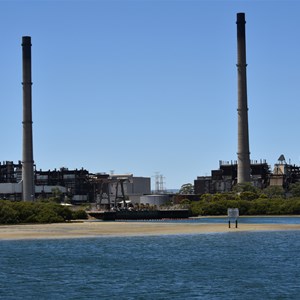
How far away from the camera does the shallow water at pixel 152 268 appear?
163 feet

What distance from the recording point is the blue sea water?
4978 cm

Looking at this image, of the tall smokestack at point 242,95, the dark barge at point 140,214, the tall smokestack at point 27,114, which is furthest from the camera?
the tall smokestack at point 242,95

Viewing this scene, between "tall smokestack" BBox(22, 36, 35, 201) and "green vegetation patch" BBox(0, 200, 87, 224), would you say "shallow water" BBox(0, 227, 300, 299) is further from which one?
"tall smokestack" BBox(22, 36, 35, 201)

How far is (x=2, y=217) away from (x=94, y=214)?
116 feet

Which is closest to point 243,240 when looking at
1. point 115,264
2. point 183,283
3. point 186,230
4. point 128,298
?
point 186,230

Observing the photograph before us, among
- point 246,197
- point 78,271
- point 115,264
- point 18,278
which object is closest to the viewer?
point 18,278

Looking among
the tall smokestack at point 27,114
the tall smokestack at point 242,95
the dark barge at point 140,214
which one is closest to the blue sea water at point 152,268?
the dark barge at point 140,214

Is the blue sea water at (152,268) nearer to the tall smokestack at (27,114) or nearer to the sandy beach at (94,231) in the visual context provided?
the sandy beach at (94,231)

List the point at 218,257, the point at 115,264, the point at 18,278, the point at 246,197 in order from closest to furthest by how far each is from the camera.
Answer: the point at 18,278 < the point at 115,264 < the point at 218,257 < the point at 246,197

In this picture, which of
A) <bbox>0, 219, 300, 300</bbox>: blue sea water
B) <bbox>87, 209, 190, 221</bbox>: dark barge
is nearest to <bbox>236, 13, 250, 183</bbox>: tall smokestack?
<bbox>87, 209, 190, 221</bbox>: dark barge

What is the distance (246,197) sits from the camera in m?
186

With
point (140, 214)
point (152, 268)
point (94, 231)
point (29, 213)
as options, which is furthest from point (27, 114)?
point (152, 268)

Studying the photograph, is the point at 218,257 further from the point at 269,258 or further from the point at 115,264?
the point at 115,264

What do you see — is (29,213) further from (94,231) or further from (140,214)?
(140,214)
